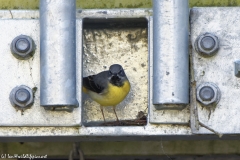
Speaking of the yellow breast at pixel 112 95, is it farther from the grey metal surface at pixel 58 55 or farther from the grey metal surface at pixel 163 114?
the grey metal surface at pixel 58 55

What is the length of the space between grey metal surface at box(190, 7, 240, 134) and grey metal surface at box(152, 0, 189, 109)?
16 centimetres

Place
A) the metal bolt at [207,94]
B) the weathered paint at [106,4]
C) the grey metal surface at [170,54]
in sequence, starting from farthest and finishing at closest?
1. the weathered paint at [106,4]
2. the metal bolt at [207,94]
3. the grey metal surface at [170,54]

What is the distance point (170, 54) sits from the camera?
126 inches

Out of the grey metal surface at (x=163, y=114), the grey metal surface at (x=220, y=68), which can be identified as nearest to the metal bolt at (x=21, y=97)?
the grey metal surface at (x=163, y=114)

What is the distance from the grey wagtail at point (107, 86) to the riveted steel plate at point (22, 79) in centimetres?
87

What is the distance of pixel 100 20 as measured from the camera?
3.70 metres

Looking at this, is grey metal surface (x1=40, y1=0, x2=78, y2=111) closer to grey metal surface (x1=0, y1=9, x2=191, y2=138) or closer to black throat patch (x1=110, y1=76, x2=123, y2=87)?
grey metal surface (x1=0, y1=9, x2=191, y2=138)

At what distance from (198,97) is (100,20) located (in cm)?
83

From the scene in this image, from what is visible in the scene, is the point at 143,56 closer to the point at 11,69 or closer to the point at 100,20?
the point at 100,20

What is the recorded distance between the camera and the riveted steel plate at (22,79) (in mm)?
3371

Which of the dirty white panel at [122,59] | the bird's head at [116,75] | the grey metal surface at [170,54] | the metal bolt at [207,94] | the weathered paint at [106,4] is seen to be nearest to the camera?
the grey metal surface at [170,54]

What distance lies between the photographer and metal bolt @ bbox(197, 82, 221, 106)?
10.8ft

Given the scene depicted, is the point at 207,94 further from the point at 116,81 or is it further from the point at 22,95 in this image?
the point at 116,81

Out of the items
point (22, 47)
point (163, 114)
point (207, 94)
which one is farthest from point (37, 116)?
point (207, 94)
